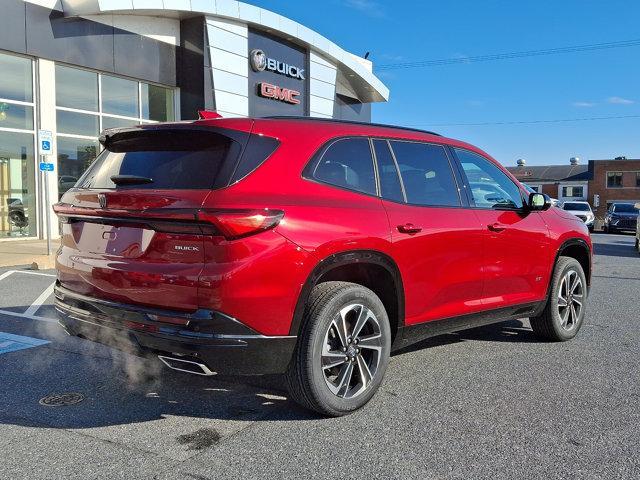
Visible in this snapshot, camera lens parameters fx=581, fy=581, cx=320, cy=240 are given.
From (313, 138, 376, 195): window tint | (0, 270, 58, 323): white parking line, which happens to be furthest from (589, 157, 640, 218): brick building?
(313, 138, 376, 195): window tint

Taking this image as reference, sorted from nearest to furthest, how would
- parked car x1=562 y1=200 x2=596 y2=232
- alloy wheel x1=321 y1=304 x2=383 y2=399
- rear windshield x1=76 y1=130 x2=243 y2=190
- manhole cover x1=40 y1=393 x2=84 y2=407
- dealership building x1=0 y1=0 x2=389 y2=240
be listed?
rear windshield x1=76 y1=130 x2=243 y2=190
alloy wheel x1=321 y1=304 x2=383 y2=399
manhole cover x1=40 y1=393 x2=84 y2=407
dealership building x1=0 y1=0 x2=389 y2=240
parked car x1=562 y1=200 x2=596 y2=232

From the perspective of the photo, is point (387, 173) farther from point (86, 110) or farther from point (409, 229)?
point (86, 110)

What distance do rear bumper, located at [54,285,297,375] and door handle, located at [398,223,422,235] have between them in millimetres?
1076

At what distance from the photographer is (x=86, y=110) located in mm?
16969

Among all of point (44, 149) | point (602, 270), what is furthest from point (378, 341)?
point (44, 149)

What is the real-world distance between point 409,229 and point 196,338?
5.28 feet

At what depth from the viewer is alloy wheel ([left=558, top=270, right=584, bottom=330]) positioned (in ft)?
18.0

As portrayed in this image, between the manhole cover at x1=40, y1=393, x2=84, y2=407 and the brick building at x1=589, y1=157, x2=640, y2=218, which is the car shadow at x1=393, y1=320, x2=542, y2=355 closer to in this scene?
the manhole cover at x1=40, y1=393, x2=84, y2=407

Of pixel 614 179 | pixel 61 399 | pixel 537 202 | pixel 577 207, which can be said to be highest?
pixel 614 179

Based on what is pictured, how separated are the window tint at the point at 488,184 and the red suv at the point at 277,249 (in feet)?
0.64

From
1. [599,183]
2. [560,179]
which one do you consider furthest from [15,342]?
[560,179]

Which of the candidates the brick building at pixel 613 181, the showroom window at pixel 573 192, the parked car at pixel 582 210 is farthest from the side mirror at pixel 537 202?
the showroom window at pixel 573 192

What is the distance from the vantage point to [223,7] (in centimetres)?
1898

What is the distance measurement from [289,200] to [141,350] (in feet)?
3.89
